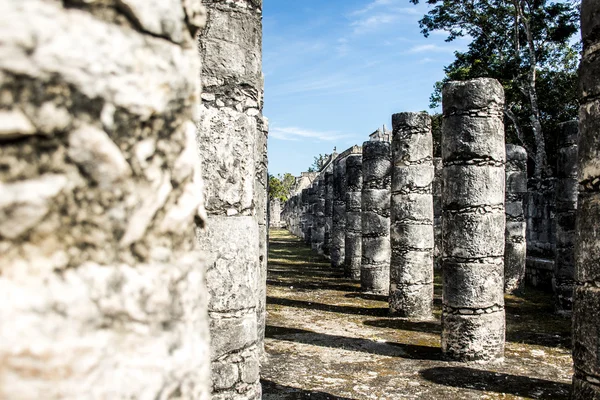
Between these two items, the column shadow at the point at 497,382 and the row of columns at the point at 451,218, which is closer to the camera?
the column shadow at the point at 497,382

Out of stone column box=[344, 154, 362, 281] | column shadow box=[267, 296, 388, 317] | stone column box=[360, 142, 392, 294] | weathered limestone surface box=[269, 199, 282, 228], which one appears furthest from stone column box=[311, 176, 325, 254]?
weathered limestone surface box=[269, 199, 282, 228]

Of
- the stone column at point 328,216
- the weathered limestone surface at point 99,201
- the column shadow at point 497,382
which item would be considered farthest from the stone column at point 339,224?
the weathered limestone surface at point 99,201

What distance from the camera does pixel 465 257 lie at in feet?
22.9

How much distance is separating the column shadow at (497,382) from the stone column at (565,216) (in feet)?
13.6

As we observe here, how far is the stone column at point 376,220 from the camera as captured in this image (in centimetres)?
1220

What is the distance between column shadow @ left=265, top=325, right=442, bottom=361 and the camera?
7.29 metres

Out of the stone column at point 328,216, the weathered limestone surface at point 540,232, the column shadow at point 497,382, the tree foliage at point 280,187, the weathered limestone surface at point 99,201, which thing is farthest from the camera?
the tree foliage at point 280,187

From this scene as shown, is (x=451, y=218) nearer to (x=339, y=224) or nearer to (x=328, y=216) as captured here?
(x=339, y=224)

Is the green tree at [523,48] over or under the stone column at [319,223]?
over

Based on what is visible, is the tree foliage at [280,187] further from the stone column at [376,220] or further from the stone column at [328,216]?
the stone column at [376,220]

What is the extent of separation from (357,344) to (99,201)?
7.30 metres

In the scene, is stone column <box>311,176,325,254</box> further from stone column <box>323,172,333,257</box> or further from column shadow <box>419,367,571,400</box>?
column shadow <box>419,367,571,400</box>

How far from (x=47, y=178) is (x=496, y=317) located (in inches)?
271

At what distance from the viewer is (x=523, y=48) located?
2077 centimetres
